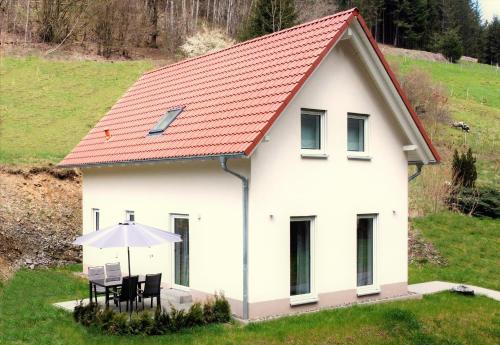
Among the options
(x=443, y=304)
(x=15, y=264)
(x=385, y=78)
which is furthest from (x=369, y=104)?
(x=15, y=264)

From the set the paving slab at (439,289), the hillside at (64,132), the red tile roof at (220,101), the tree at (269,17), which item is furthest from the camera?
the tree at (269,17)

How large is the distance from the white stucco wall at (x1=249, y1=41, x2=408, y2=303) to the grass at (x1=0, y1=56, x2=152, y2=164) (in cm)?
1614

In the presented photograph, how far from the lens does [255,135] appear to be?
1166 cm

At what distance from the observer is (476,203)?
1042 inches

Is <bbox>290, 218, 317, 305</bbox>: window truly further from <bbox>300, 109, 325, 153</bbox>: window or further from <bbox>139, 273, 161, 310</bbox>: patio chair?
<bbox>139, 273, 161, 310</bbox>: patio chair

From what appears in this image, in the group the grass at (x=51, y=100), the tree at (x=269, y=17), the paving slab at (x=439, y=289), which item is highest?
the tree at (x=269, y=17)

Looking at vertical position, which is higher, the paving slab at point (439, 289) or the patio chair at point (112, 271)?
the patio chair at point (112, 271)

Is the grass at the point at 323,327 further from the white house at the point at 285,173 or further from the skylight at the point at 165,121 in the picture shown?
the skylight at the point at 165,121

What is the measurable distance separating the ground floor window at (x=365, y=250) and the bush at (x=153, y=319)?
13.1 feet

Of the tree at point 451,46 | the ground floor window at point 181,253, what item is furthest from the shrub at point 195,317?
the tree at point 451,46

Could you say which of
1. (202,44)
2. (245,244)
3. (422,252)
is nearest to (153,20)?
(202,44)

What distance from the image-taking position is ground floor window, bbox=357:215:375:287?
14409 mm

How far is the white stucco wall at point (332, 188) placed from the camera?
12.4 metres

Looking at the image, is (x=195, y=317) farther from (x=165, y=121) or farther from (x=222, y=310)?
(x=165, y=121)
